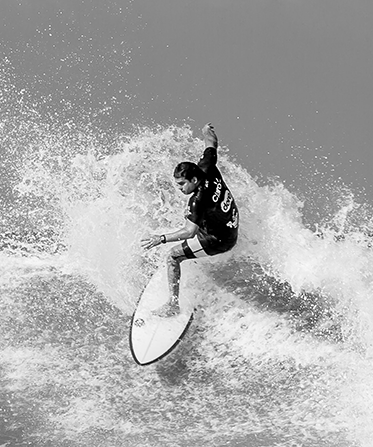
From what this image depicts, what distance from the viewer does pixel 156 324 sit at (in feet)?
24.5

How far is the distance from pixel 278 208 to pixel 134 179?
2.05 meters

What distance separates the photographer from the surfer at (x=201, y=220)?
691 cm

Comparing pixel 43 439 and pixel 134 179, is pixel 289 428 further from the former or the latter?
pixel 134 179

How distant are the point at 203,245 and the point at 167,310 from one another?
89 centimetres

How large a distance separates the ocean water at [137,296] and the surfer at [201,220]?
0.70m

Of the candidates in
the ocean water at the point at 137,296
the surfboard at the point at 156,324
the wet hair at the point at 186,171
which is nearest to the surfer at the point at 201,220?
the wet hair at the point at 186,171

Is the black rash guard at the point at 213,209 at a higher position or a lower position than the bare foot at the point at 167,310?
higher

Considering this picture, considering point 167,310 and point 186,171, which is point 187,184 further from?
point 167,310

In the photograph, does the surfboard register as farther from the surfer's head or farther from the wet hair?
the wet hair

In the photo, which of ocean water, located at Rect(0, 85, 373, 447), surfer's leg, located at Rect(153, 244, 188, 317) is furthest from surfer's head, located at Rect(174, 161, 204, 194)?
ocean water, located at Rect(0, 85, 373, 447)

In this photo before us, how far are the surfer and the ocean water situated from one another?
2.31 feet

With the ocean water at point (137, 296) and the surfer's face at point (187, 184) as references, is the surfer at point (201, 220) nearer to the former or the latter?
the surfer's face at point (187, 184)

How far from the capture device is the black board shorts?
733cm

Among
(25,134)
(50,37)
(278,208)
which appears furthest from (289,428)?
(50,37)
